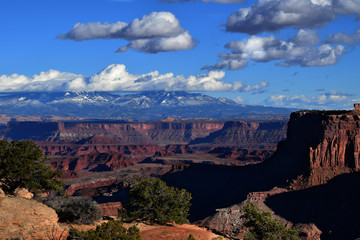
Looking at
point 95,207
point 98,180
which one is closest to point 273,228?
point 95,207

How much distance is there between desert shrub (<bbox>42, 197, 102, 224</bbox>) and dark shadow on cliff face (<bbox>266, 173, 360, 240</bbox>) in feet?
176

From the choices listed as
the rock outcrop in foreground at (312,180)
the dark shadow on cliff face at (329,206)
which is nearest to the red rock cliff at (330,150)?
the rock outcrop in foreground at (312,180)

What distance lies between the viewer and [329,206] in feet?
296

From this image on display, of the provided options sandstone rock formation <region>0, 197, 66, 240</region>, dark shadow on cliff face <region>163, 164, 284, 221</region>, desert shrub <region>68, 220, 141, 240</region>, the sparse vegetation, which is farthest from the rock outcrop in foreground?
sandstone rock formation <region>0, 197, 66, 240</region>

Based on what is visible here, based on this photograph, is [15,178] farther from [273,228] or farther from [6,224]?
[273,228]

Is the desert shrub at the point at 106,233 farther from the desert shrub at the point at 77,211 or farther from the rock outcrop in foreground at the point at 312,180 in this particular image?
the rock outcrop in foreground at the point at 312,180

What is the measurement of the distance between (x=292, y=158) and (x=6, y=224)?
85800 millimetres

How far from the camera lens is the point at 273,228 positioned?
4909 cm

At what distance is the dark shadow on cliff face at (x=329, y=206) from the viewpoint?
83.9m

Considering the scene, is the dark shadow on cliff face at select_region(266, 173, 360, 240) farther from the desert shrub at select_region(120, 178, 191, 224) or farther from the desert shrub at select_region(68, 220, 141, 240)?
the desert shrub at select_region(68, 220, 141, 240)

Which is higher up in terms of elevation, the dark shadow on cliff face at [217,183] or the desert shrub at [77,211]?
the desert shrub at [77,211]

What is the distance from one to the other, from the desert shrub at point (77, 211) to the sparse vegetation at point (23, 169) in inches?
273

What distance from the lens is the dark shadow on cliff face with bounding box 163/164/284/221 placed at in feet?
347

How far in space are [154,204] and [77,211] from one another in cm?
1179
